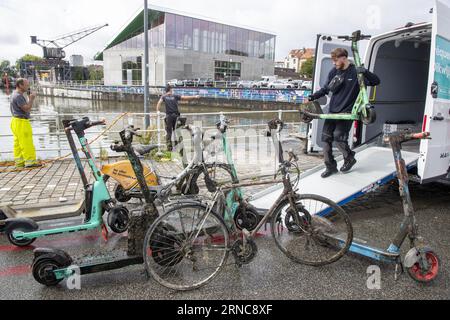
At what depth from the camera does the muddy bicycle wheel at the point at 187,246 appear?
9.64 feet

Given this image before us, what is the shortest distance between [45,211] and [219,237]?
237cm

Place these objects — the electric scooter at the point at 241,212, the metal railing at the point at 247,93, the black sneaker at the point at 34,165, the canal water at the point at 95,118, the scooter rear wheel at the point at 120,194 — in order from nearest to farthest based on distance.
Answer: the electric scooter at the point at 241,212 < the scooter rear wheel at the point at 120,194 < the black sneaker at the point at 34,165 < the canal water at the point at 95,118 < the metal railing at the point at 247,93

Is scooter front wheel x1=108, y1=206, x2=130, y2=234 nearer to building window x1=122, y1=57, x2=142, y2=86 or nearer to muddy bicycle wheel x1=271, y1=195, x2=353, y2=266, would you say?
muddy bicycle wheel x1=271, y1=195, x2=353, y2=266

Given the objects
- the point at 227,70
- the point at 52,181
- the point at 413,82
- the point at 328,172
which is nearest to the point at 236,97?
the point at 227,70

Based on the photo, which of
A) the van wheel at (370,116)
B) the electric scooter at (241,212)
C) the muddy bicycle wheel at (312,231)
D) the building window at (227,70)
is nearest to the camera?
the muddy bicycle wheel at (312,231)

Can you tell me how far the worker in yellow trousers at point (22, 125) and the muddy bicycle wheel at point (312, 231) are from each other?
611 centimetres

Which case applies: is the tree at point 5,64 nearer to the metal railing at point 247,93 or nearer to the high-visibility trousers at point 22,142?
the metal railing at point 247,93

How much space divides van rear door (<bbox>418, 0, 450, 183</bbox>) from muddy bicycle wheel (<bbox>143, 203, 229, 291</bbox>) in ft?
10.4

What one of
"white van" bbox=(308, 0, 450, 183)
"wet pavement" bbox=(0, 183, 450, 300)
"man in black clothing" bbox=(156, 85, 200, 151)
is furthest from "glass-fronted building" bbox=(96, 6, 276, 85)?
"wet pavement" bbox=(0, 183, 450, 300)

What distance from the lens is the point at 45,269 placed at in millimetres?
2918

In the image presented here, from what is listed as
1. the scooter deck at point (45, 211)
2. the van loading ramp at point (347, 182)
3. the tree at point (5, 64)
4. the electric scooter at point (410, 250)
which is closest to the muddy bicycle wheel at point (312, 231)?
the electric scooter at point (410, 250)

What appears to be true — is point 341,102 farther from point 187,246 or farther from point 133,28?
point 133,28

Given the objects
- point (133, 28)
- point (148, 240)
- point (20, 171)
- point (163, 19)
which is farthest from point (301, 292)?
point (133, 28)

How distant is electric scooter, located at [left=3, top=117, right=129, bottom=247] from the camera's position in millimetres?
3611
